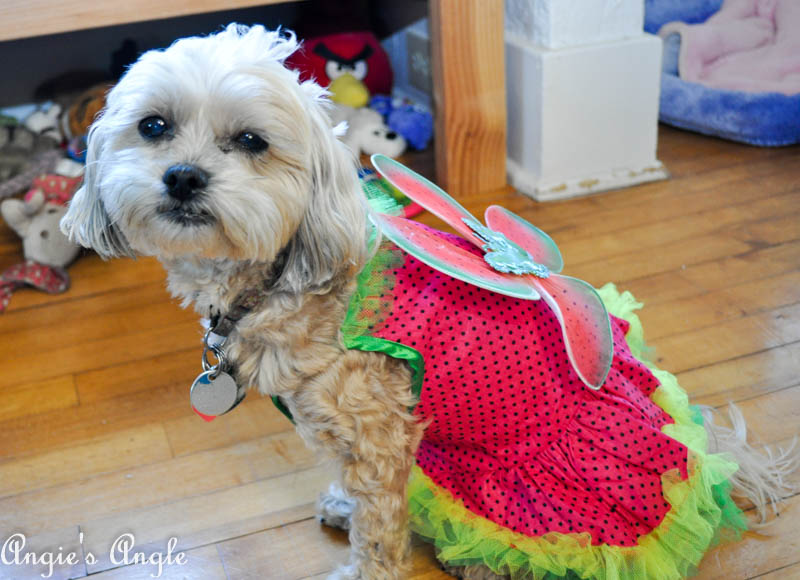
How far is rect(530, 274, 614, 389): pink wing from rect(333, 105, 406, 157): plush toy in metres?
A: 1.50

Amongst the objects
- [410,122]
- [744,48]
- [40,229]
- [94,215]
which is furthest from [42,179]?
[744,48]

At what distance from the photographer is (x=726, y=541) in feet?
3.70

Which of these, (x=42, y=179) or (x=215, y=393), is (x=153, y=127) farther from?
(x=42, y=179)

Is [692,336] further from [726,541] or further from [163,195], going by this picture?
[163,195]

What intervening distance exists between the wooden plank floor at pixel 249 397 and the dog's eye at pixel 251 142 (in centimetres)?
60

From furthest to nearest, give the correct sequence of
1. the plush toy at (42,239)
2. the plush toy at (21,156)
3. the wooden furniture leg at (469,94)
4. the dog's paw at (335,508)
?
1. the plush toy at (21,156)
2. the wooden furniture leg at (469,94)
3. the plush toy at (42,239)
4. the dog's paw at (335,508)

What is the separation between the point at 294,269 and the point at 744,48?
7.32 feet

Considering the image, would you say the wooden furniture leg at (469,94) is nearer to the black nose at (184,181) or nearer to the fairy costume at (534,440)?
the fairy costume at (534,440)

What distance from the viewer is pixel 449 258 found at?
0.94 m

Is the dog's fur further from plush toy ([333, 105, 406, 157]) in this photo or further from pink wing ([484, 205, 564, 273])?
plush toy ([333, 105, 406, 157])

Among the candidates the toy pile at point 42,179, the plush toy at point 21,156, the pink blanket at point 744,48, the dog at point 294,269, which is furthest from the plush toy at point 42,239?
→ the pink blanket at point 744,48

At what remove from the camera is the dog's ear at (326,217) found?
0.89 m

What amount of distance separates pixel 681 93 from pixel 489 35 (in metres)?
0.72

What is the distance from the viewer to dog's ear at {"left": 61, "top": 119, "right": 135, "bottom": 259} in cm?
92
